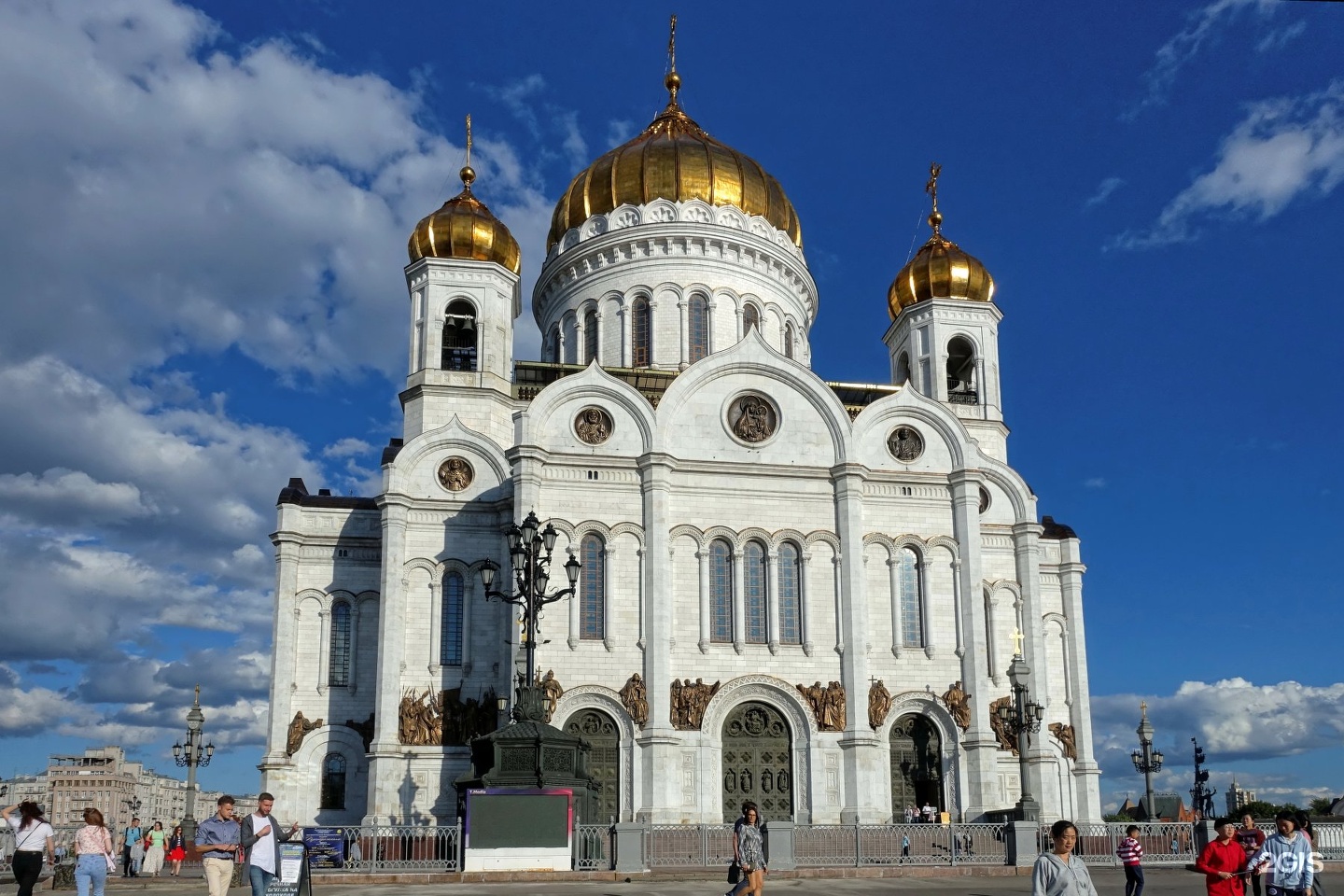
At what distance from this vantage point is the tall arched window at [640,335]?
40.7m

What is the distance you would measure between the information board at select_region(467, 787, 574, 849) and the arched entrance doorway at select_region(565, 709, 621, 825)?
34.0 ft

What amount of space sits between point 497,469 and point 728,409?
6.46 meters

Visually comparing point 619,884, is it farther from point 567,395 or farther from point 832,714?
point 567,395

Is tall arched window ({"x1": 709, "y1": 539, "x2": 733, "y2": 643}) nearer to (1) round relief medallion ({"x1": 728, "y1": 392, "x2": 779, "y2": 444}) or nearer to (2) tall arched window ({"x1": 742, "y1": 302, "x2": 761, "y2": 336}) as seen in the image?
(1) round relief medallion ({"x1": 728, "y1": 392, "x2": 779, "y2": 444})

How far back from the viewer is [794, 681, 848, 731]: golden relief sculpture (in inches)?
1261

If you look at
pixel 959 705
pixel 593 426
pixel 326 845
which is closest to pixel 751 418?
pixel 593 426

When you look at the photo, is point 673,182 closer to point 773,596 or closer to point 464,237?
point 464,237

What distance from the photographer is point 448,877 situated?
20.2 meters

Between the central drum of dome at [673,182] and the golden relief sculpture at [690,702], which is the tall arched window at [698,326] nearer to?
the central drum of dome at [673,182]

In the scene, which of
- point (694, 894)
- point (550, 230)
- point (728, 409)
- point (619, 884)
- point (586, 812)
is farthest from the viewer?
point (550, 230)

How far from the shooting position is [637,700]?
3125 cm

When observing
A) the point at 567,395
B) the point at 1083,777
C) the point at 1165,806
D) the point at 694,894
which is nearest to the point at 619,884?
the point at 694,894

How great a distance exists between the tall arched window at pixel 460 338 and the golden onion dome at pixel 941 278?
13.6 meters

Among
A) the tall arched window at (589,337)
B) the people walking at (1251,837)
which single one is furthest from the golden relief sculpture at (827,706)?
the people walking at (1251,837)
